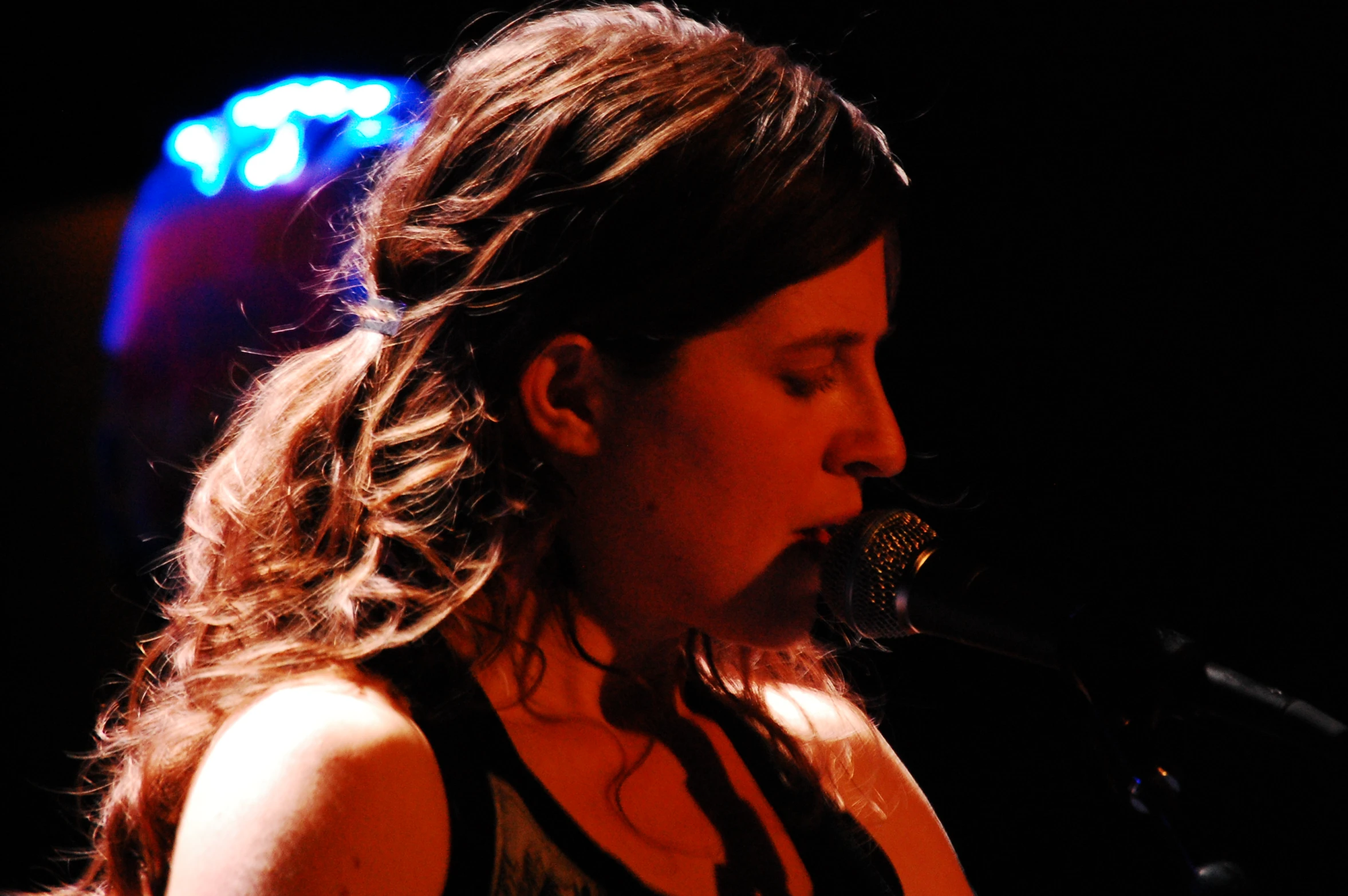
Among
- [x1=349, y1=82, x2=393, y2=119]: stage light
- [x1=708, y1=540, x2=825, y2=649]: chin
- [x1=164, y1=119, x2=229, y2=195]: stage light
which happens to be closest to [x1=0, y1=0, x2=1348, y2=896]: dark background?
[x1=164, y1=119, x2=229, y2=195]: stage light

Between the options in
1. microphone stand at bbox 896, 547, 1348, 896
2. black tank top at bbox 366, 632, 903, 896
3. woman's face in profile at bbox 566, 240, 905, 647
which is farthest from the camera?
woman's face in profile at bbox 566, 240, 905, 647

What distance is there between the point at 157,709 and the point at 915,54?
1856mm

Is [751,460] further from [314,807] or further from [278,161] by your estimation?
[278,161]

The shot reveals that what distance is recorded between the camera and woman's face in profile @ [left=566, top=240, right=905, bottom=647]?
3.76 feet

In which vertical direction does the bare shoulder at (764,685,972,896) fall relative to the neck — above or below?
below

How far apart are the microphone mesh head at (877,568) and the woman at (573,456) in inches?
4.6

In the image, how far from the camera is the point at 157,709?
47.6 inches

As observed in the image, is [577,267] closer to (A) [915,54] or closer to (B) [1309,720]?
(B) [1309,720]

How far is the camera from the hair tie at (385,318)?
48.8 inches

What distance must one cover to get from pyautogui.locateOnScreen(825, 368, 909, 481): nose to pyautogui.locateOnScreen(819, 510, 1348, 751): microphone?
4.4 inches

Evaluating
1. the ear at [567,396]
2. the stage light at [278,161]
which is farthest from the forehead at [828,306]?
the stage light at [278,161]

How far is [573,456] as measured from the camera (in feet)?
3.99

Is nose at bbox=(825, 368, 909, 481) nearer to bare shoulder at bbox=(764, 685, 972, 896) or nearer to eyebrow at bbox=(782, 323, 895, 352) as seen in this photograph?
eyebrow at bbox=(782, 323, 895, 352)

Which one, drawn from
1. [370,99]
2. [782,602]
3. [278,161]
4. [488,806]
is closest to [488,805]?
[488,806]
